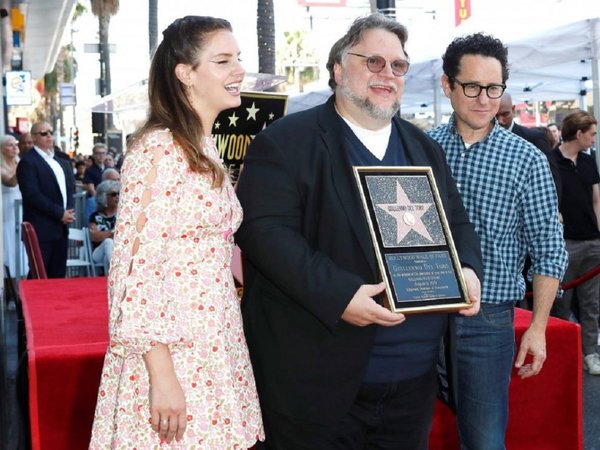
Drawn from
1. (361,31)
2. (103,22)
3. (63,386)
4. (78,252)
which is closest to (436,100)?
(78,252)

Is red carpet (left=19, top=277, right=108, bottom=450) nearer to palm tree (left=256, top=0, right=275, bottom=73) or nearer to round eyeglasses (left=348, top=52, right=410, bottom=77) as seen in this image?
round eyeglasses (left=348, top=52, right=410, bottom=77)

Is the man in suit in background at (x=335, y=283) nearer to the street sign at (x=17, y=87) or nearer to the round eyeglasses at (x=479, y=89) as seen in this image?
the round eyeglasses at (x=479, y=89)

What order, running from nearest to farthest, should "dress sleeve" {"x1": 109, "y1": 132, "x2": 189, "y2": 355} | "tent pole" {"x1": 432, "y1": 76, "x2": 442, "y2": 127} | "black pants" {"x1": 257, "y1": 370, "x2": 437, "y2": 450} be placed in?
"dress sleeve" {"x1": 109, "y1": 132, "x2": 189, "y2": 355} < "black pants" {"x1": 257, "y1": 370, "x2": 437, "y2": 450} < "tent pole" {"x1": 432, "y1": 76, "x2": 442, "y2": 127}

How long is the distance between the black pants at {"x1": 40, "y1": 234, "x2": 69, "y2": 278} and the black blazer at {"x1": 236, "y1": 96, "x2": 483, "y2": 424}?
7.21 metres

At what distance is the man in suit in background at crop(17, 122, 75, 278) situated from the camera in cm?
931

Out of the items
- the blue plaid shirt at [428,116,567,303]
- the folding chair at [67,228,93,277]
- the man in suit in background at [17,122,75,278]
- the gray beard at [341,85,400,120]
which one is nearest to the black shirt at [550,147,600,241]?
the blue plaid shirt at [428,116,567,303]

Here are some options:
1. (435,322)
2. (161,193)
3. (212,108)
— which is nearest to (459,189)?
(435,322)

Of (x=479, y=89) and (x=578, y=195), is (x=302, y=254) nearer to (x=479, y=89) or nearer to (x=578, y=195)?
(x=479, y=89)

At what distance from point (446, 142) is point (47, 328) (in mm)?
2043

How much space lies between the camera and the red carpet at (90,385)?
3.47 meters

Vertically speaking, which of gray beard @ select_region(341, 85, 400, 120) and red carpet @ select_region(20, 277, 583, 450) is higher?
gray beard @ select_region(341, 85, 400, 120)

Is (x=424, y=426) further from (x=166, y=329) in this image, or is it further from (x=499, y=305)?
(x=166, y=329)

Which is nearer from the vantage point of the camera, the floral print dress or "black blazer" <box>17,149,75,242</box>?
the floral print dress

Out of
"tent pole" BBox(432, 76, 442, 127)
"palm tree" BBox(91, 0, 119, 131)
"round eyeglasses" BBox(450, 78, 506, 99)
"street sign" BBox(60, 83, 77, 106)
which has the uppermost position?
"palm tree" BBox(91, 0, 119, 131)
